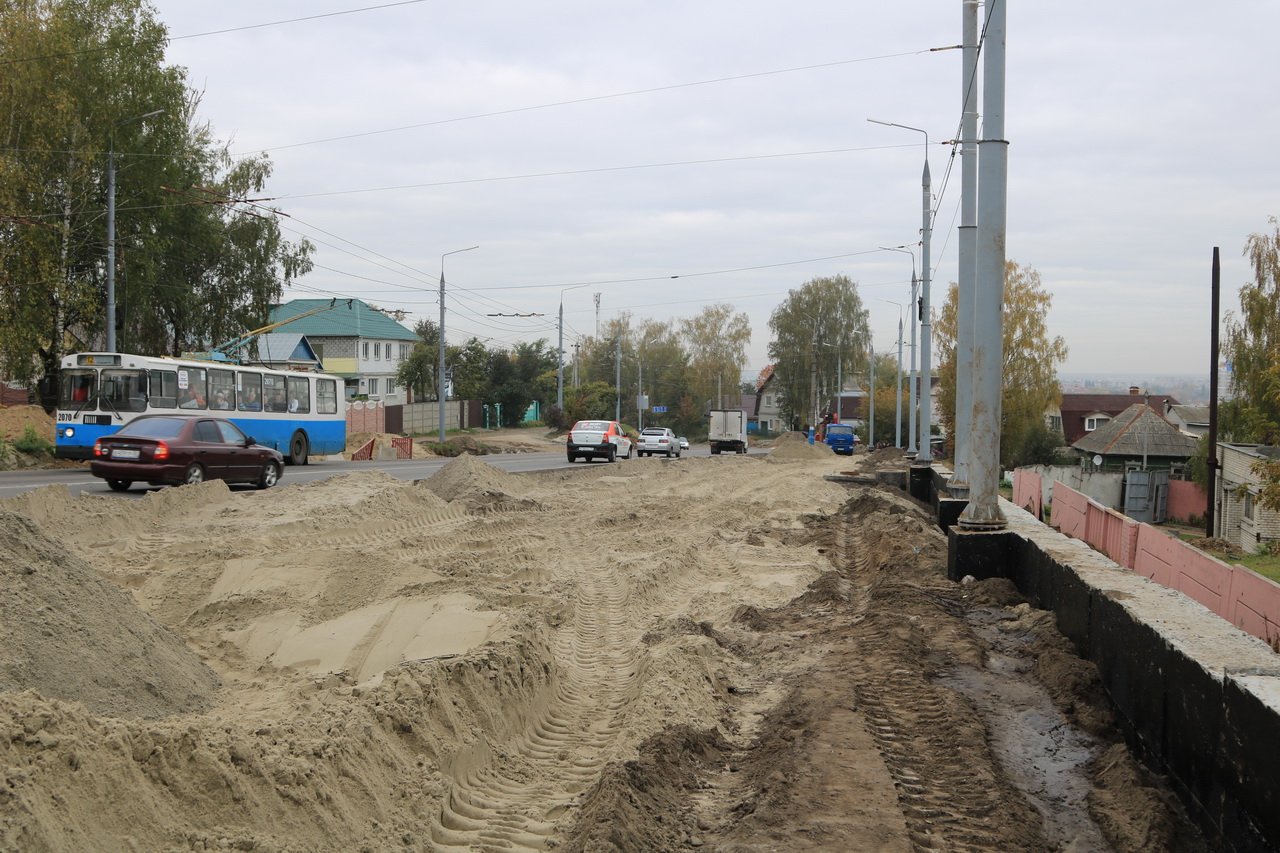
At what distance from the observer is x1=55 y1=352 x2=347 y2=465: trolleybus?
2505 cm

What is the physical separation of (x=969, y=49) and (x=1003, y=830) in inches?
559

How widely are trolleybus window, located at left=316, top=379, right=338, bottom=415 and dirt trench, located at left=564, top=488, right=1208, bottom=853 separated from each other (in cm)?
2686

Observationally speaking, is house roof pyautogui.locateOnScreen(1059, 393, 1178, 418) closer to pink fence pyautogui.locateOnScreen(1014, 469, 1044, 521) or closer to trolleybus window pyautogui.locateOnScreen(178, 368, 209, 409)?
pink fence pyautogui.locateOnScreen(1014, 469, 1044, 521)

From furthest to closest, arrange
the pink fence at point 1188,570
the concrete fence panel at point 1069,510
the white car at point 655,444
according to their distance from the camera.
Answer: the white car at point 655,444
the concrete fence panel at point 1069,510
the pink fence at point 1188,570

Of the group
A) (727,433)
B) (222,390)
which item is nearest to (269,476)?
(222,390)

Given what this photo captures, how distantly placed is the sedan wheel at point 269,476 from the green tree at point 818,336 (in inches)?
3300

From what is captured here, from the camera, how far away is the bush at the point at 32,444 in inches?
1110

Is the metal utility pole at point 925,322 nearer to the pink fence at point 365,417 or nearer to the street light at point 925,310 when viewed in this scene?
the street light at point 925,310

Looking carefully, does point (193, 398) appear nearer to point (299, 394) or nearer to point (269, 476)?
point (299, 394)

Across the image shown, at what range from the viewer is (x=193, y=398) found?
2717cm

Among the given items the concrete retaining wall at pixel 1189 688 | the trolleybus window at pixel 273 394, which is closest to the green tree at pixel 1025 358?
the trolleybus window at pixel 273 394

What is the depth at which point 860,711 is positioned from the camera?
659cm

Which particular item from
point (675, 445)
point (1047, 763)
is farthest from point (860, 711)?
point (675, 445)

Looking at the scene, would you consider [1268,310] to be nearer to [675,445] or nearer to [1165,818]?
[675,445]
